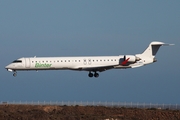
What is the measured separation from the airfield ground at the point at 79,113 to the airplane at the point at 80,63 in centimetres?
598

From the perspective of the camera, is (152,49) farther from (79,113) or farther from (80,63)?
(79,113)

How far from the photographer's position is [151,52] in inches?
2822

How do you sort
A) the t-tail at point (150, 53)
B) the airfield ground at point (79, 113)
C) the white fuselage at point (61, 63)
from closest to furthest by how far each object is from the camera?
the airfield ground at point (79, 113) < the white fuselage at point (61, 63) < the t-tail at point (150, 53)

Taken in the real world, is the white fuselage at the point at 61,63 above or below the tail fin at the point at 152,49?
below

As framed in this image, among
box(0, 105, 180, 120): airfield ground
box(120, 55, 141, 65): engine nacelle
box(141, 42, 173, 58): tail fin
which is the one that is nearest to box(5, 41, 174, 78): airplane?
box(120, 55, 141, 65): engine nacelle

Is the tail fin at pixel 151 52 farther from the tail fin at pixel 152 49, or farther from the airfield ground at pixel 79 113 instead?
the airfield ground at pixel 79 113

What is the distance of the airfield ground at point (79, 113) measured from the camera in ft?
179

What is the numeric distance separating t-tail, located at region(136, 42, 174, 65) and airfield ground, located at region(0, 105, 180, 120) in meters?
12.6

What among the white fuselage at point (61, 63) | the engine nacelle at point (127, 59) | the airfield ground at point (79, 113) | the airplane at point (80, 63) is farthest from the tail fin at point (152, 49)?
the airfield ground at point (79, 113)

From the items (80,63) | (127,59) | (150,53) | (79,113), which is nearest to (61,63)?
(80,63)

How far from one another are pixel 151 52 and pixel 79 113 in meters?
17.5

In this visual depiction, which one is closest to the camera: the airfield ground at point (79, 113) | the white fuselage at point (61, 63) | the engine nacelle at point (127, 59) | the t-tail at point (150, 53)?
the airfield ground at point (79, 113)

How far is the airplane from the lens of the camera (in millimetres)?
65625

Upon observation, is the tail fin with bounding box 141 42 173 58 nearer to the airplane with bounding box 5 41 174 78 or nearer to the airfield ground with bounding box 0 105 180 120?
the airplane with bounding box 5 41 174 78
